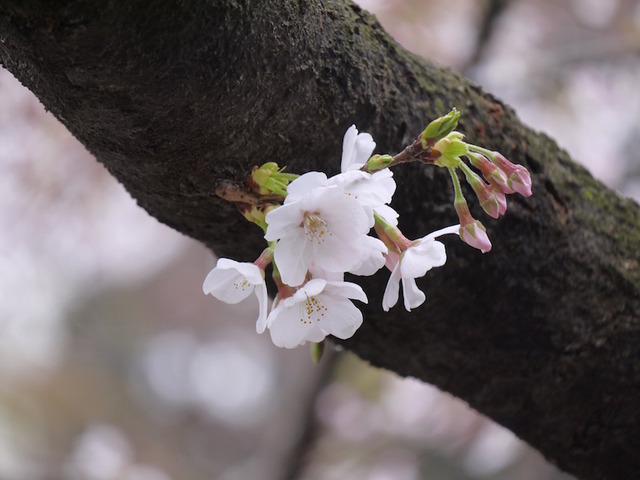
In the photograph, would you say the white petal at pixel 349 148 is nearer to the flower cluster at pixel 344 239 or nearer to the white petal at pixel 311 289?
the flower cluster at pixel 344 239

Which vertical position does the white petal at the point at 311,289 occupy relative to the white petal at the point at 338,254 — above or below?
below

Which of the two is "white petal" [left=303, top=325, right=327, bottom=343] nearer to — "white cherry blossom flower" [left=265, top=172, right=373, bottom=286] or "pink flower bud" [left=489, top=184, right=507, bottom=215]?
"white cherry blossom flower" [left=265, top=172, right=373, bottom=286]

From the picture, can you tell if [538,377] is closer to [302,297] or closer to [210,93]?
[302,297]

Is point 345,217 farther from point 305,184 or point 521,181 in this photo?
point 521,181

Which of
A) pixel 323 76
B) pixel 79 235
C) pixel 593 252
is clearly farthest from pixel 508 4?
pixel 79 235

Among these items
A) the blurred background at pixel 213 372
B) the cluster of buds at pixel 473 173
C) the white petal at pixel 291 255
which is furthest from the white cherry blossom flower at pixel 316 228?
the blurred background at pixel 213 372

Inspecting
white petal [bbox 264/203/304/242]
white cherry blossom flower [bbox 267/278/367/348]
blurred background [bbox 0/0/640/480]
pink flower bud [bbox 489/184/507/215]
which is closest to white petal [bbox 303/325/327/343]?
white cherry blossom flower [bbox 267/278/367/348]

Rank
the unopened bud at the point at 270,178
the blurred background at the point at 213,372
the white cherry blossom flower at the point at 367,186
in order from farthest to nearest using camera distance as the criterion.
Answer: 1. the blurred background at the point at 213,372
2. the unopened bud at the point at 270,178
3. the white cherry blossom flower at the point at 367,186
